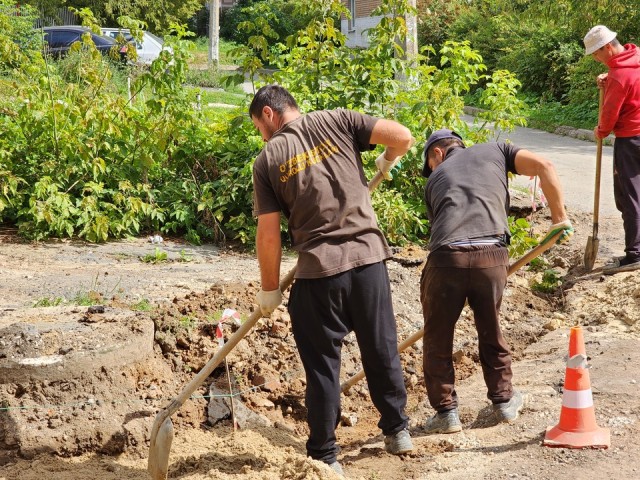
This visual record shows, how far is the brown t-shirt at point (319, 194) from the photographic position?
4.21 meters

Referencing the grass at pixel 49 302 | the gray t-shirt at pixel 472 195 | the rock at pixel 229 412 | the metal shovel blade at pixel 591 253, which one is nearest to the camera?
the gray t-shirt at pixel 472 195

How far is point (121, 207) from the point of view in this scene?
8594 mm

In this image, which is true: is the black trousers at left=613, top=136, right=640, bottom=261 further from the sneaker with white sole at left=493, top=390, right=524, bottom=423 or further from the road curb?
the road curb

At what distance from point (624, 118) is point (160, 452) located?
512 cm

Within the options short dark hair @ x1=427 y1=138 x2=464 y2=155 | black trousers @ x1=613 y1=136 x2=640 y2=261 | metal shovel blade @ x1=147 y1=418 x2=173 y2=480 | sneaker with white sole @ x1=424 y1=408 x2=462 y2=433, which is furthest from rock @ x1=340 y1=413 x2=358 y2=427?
black trousers @ x1=613 y1=136 x2=640 y2=261

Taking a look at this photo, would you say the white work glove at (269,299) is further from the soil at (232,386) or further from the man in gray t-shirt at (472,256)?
the man in gray t-shirt at (472,256)

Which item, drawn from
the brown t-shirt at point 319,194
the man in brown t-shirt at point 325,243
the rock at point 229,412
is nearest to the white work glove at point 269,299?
the man in brown t-shirt at point 325,243

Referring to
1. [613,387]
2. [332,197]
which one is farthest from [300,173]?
[613,387]

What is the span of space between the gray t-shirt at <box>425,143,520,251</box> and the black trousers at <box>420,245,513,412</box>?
0.33 feet

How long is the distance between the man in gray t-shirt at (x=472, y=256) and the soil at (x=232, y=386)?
269 millimetres

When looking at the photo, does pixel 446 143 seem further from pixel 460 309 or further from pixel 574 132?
pixel 574 132

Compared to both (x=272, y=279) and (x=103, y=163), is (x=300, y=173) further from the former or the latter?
(x=103, y=163)

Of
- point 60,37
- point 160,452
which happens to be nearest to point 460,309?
point 160,452

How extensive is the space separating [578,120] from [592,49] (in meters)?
11.1
